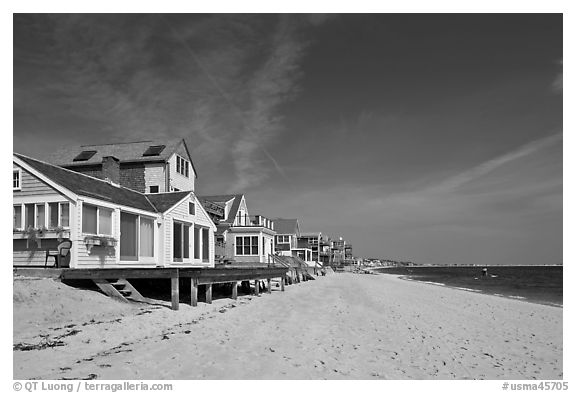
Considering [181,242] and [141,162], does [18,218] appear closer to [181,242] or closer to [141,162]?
[181,242]

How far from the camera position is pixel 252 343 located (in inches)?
413

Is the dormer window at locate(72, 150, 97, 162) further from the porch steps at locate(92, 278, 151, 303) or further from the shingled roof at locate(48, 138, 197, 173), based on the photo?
the porch steps at locate(92, 278, 151, 303)

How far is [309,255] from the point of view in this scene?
81.6 meters

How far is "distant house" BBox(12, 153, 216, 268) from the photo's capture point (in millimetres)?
15484

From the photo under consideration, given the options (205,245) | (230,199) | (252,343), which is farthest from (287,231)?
(252,343)

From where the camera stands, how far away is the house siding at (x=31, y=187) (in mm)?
15727

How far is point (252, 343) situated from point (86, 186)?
33.7ft

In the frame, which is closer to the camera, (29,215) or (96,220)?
(29,215)

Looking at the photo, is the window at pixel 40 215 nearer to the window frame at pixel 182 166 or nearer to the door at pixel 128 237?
the door at pixel 128 237

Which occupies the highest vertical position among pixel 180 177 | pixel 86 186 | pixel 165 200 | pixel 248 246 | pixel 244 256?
pixel 180 177
